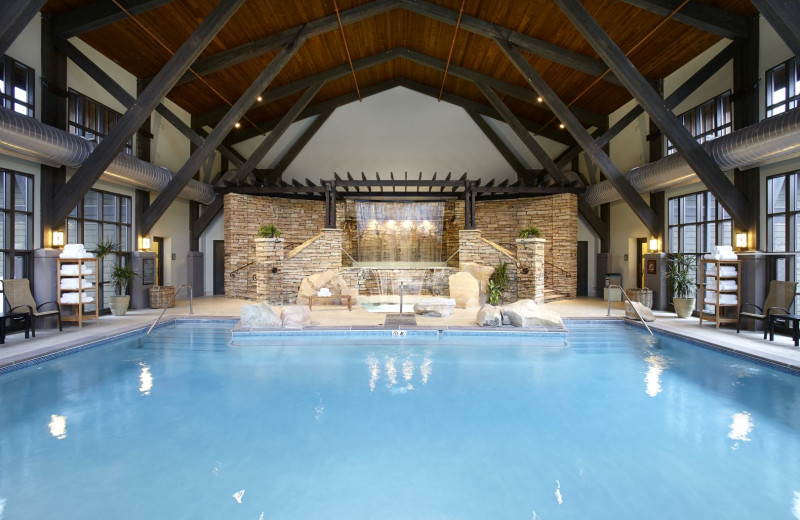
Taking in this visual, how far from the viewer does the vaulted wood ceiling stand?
7766mm

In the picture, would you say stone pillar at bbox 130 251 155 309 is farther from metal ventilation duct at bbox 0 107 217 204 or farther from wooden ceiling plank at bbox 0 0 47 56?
wooden ceiling plank at bbox 0 0 47 56

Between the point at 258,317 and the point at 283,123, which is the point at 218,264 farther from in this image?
the point at 258,317

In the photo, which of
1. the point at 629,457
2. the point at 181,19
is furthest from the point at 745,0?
the point at 181,19

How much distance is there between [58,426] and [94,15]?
25.1 feet

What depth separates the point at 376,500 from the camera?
270cm

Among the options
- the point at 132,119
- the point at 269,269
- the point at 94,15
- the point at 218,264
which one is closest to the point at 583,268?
the point at 269,269

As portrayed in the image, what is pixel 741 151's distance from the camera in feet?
20.9

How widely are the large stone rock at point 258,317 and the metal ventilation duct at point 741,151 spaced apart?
856 cm

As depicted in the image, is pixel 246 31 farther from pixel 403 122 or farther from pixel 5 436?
pixel 5 436

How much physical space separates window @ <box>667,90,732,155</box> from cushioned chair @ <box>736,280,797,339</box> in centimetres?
314

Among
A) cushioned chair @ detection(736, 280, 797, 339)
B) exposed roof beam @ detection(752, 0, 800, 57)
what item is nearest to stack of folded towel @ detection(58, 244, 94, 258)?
exposed roof beam @ detection(752, 0, 800, 57)

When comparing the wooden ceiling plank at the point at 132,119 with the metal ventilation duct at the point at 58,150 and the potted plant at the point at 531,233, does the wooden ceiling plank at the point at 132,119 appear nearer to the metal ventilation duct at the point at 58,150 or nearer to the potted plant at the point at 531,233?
the metal ventilation duct at the point at 58,150

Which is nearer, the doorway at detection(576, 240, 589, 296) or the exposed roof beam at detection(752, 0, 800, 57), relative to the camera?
the exposed roof beam at detection(752, 0, 800, 57)

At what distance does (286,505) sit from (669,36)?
10.6m
